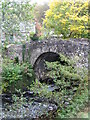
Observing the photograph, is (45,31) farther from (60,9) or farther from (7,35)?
(7,35)

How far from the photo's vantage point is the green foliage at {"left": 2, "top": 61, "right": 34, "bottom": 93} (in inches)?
316

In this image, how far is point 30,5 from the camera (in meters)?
5.89

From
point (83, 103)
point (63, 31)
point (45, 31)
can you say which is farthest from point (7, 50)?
point (83, 103)

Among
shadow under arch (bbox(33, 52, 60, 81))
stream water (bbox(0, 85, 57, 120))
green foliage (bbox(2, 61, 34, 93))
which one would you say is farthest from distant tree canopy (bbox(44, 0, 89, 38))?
stream water (bbox(0, 85, 57, 120))

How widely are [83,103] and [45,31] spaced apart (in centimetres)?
702

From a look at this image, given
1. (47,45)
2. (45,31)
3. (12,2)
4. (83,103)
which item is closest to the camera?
(83,103)

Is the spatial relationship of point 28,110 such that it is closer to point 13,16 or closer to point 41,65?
point 13,16

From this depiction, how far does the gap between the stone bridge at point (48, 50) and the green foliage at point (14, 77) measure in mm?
721

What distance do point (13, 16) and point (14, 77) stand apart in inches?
134

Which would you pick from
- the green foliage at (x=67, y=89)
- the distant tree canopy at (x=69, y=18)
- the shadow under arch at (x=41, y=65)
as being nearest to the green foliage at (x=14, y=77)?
the shadow under arch at (x=41, y=65)

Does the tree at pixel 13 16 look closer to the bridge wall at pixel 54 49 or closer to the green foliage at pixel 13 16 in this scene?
the green foliage at pixel 13 16

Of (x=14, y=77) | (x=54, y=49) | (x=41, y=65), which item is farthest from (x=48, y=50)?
(x=14, y=77)

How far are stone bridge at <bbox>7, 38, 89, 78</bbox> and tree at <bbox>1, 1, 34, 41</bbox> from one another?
75.3 inches

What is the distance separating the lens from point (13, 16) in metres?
5.51
